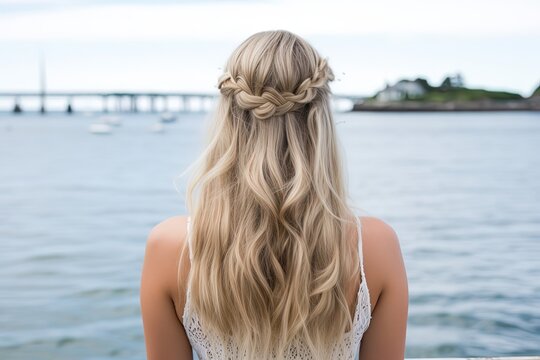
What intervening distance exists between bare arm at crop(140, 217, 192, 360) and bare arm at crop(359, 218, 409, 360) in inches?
14.9

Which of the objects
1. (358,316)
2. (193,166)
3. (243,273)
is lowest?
(358,316)

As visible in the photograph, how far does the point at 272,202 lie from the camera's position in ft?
4.32

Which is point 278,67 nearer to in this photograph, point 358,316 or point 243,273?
point 243,273

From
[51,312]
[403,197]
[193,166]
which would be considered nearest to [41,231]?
[51,312]

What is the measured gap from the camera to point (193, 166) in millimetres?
1447

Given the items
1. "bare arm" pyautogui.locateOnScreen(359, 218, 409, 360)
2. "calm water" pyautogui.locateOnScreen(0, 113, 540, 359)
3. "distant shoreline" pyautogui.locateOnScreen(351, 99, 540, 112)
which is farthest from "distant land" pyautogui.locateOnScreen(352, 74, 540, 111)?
"bare arm" pyautogui.locateOnScreen(359, 218, 409, 360)

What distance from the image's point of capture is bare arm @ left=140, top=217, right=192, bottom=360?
139 cm

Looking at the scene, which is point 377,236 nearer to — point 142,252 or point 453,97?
point 142,252

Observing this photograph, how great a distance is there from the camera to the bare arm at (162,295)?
1389 millimetres

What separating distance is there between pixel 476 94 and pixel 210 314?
104621mm

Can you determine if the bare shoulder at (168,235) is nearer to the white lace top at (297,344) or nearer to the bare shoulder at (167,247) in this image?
the bare shoulder at (167,247)

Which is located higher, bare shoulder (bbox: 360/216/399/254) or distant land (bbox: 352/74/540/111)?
bare shoulder (bbox: 360/216/399/254)

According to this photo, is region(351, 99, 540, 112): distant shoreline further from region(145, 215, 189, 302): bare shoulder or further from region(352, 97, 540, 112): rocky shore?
region(145, 215, 189, 302): bare shoulder

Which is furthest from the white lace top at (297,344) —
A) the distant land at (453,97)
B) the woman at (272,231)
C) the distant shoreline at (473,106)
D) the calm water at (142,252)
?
the distant shoreline at (473,106)
